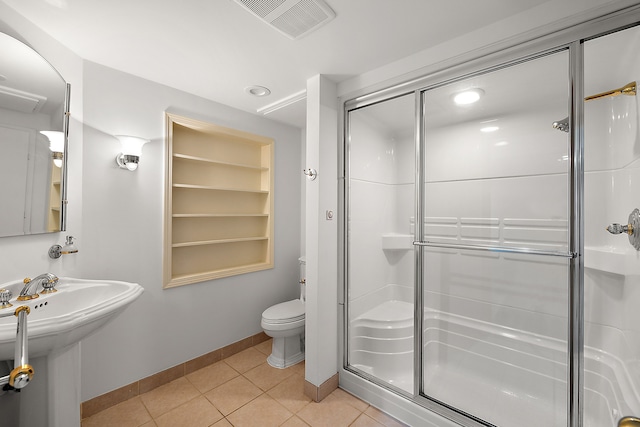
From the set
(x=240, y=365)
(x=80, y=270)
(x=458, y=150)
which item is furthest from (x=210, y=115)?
(x=240, y=365)

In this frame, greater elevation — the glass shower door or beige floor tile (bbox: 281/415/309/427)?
the glass shower door

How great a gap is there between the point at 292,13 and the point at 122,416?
263 centimetres

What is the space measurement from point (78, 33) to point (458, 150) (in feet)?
7.58

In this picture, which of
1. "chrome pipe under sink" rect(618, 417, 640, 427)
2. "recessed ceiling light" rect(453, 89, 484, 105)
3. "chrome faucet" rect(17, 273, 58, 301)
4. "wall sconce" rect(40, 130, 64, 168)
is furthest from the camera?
"recessed ceiling light" rect(453, 89, 484, 105)

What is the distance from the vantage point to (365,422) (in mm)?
1754

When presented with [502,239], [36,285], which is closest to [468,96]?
[502,239]

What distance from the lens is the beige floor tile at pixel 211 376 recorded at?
7.01 ft

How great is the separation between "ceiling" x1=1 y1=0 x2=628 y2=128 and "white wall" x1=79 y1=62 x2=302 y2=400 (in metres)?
0.23

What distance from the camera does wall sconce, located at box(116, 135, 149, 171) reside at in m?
1.89

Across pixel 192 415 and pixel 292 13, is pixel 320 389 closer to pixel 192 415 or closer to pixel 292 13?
pixel 192 415

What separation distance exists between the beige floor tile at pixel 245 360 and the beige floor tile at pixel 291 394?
40 cm

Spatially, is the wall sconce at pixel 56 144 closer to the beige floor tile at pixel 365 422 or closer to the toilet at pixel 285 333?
the toilet at pixel 285 333

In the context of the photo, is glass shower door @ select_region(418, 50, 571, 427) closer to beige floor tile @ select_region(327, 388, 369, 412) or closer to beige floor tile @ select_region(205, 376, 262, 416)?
beige floor tile @ select_region(327, 388, 369, 412)

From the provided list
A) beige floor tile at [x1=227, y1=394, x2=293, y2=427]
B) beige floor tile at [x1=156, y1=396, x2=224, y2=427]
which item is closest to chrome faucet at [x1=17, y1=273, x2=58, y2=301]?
beige floor tile at [x1=156, y1=396, x2=224, y2=427]
